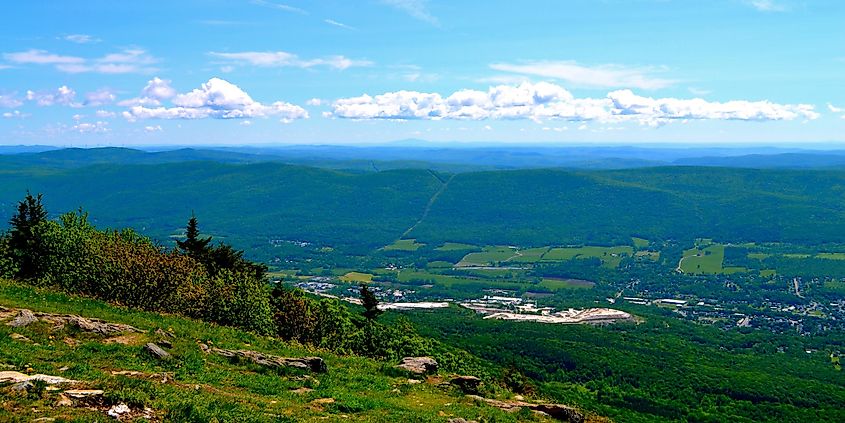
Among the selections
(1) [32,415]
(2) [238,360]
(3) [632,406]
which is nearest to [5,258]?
(2) [238,360]

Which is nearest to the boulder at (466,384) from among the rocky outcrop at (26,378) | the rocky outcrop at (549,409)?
the rocky outcrop at (549,409)

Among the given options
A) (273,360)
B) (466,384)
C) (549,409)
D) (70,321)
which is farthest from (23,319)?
(549,409)

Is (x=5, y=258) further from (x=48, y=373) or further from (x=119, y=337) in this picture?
(x=48, y=373)

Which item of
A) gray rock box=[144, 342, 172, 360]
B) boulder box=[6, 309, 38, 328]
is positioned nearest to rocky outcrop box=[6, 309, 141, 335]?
boulder box=[6, 309, 38, 328]

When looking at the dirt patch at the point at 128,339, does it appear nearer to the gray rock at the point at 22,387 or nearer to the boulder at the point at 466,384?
the gray rock at the point at 22,387

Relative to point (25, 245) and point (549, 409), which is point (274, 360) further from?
point (25, 245)

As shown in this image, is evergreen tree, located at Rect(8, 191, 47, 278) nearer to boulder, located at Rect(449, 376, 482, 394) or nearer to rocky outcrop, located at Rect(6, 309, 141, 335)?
rocky outcrop, located at Rect(6, 309, 141, 335)
